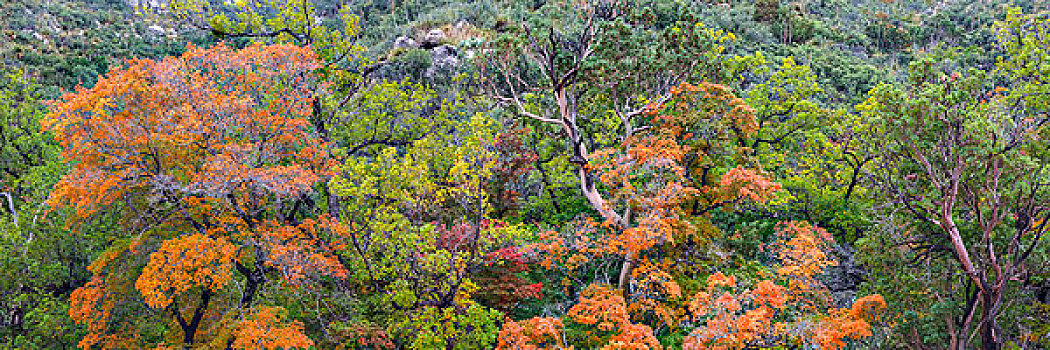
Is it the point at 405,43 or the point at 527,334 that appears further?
the point at 405,43

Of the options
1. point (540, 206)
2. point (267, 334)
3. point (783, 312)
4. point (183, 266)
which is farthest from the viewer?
point (540, 206)

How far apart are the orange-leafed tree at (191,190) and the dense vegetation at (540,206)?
0.07 meters

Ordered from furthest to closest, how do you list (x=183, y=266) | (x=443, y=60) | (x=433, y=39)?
(x=433, y=39)
(x=443, y=60)
(x=183, y=266)

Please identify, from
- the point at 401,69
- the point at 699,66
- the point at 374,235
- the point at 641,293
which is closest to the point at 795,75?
the point at 699,66

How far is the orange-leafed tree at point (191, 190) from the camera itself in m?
11.6

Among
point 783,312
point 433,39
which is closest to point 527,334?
point 783,312

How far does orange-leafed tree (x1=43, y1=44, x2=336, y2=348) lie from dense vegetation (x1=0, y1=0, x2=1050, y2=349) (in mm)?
73

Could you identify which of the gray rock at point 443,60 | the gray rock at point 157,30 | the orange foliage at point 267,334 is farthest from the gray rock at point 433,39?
the gray rock at point 157,30

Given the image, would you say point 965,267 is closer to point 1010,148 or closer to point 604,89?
point 1010,148

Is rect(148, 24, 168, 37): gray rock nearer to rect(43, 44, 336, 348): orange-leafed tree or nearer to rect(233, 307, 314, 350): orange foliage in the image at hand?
rect(43, 44, 336, 348): orange-leafed tree

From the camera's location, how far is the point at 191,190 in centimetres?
1143

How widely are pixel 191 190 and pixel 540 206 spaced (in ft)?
33.0

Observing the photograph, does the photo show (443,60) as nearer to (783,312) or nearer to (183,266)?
(183,266)

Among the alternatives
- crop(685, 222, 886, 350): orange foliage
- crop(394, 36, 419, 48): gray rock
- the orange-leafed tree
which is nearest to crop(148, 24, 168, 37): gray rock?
crop(394, 36, 419, 48): gray rock
